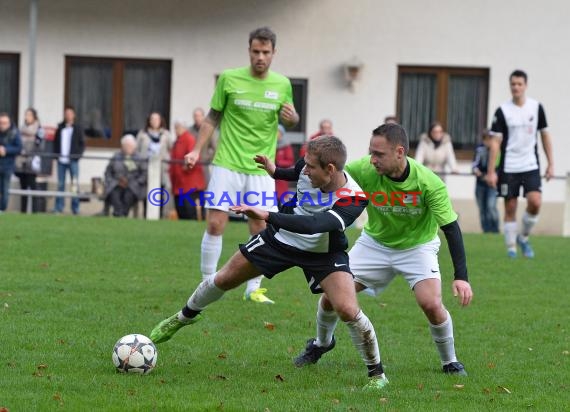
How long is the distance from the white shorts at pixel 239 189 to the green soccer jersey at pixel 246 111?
0.06 m

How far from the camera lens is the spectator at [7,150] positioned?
2092cm

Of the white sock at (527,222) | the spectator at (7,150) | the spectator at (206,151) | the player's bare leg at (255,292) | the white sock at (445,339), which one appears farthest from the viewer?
the spectator at (206,151)

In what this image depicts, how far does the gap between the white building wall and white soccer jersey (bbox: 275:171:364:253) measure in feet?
59.9

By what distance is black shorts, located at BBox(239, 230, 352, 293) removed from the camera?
7.43 m

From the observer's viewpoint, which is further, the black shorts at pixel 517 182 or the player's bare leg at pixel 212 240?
the black shorts at pixel 517 182

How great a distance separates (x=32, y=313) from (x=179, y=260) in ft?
14.7

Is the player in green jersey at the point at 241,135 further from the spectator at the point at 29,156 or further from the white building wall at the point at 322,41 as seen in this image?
the white building wall at the point at 322,41

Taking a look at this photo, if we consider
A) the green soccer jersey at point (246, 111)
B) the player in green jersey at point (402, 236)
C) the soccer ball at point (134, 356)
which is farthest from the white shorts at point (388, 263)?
the green soccer jersey at point (246, 111)

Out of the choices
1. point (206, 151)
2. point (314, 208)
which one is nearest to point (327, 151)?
point (314, 208)

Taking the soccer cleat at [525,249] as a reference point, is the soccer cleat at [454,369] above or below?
below

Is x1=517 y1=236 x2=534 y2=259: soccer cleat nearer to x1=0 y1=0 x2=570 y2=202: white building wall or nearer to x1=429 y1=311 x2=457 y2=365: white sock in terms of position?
x1=429 y1=311 x2=457 y2=365: white sock

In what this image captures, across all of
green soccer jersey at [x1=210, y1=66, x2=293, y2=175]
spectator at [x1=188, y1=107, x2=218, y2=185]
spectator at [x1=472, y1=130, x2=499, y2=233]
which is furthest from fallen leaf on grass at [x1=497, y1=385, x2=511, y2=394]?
spectator at [x1=188, y1=107, x2=218, y2=185]

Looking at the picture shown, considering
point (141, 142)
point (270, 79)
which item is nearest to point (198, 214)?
point (141, 142)

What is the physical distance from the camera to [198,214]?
2184 centimetres
